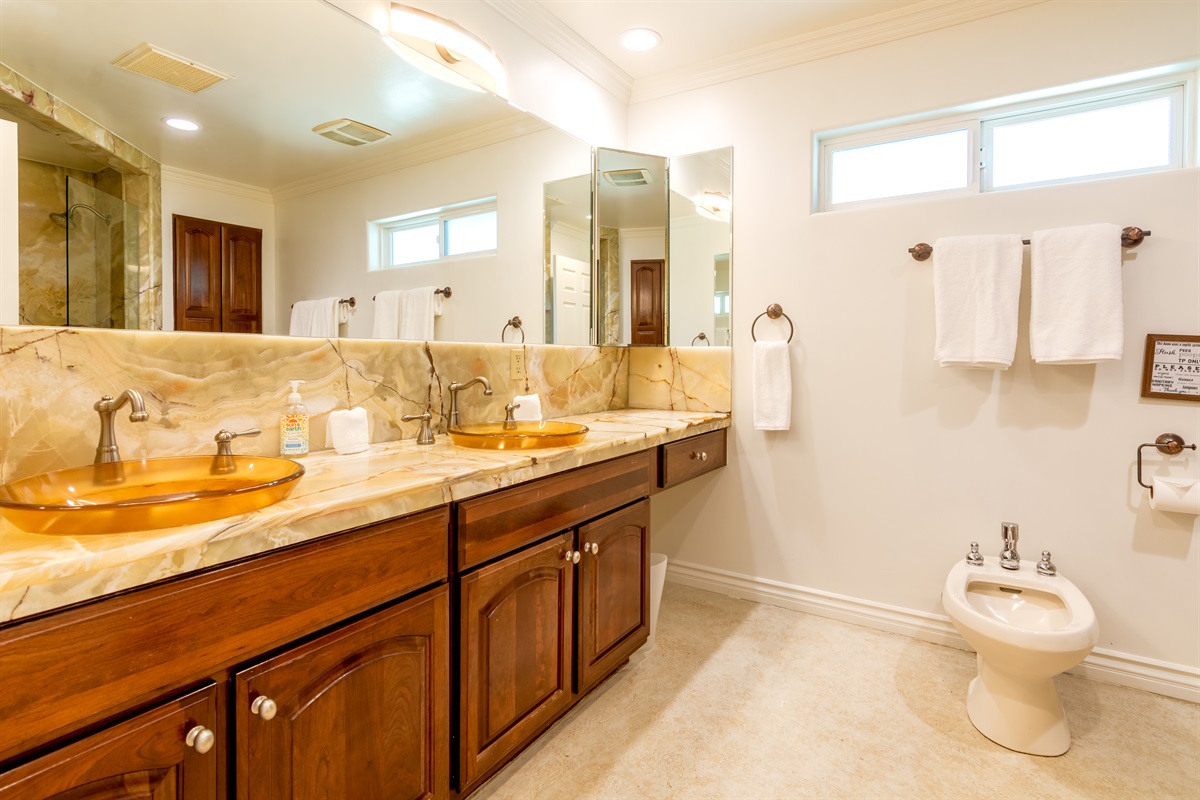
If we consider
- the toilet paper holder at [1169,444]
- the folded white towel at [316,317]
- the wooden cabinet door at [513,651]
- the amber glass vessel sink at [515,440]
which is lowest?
the wooden cabinet door at [513,651]

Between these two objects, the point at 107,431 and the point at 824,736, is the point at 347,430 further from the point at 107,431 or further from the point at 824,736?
the point at 824,736

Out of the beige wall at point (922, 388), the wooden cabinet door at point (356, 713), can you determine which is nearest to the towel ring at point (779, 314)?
the beige wall at point (922, 388)

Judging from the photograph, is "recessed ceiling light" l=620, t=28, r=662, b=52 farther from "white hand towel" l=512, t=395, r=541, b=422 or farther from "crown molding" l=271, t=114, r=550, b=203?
"white hand towel" l=512, t=395, r=541, b=422

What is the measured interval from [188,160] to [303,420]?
26.4 inches

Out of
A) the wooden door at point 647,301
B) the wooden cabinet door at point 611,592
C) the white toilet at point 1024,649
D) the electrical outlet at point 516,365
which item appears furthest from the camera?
the wooden door at point 647,301

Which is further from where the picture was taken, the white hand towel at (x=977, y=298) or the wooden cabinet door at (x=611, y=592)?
the white hand towel at (x=977, y=298)

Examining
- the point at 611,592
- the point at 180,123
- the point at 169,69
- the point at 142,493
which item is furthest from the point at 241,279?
the point at 611,592

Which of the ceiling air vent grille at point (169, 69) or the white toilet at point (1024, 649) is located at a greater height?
the ceiling air vent grille at point (169, 69)

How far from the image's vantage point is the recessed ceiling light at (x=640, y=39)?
2.46m

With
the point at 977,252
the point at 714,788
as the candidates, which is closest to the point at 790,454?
the point at 977,252

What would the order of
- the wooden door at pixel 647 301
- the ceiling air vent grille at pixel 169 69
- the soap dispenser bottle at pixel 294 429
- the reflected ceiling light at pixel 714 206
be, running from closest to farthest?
the ceiling air vent grille at pixel 169 69 < the soap dispenser bottle at pixel 294 429 < the reflected ceiling light at pixel 714 206 < the wooden door at pixel 647 301

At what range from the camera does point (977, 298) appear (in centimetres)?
213

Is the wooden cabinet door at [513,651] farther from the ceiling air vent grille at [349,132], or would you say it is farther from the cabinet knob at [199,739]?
the ceiling air vent grille at [349,132]

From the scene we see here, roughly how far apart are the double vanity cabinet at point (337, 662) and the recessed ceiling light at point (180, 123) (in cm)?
107
